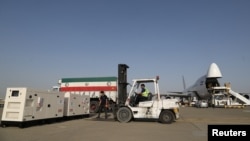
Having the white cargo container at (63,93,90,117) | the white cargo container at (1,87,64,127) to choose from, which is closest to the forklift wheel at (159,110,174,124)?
the white cargo container at (63,93,90,117)

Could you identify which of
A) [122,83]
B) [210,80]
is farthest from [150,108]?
[210,80]

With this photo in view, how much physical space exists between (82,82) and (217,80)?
3647cm

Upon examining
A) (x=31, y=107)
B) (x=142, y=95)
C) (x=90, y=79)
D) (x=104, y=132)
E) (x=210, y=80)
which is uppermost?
(x=210, y=80)

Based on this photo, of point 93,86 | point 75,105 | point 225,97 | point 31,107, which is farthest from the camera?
point 225,97

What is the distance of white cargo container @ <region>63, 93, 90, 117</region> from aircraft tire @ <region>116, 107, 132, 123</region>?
10.3ft

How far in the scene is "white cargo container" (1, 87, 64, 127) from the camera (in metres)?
9.23

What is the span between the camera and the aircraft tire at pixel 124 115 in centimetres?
1173

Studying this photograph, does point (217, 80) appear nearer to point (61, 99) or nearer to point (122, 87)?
point (122, 87)

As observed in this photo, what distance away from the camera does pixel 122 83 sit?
13688mm

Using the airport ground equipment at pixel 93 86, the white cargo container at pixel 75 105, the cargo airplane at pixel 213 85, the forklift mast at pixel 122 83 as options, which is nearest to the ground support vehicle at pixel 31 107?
the white cargo container at pixel 75 105

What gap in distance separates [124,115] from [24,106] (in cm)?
510

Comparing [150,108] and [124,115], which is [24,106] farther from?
[150,108]

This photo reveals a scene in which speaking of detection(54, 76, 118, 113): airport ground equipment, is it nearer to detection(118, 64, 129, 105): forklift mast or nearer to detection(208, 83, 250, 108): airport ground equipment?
detection(118, 64, 129, 105): forklift mast

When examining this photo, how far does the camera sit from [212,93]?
156ft
